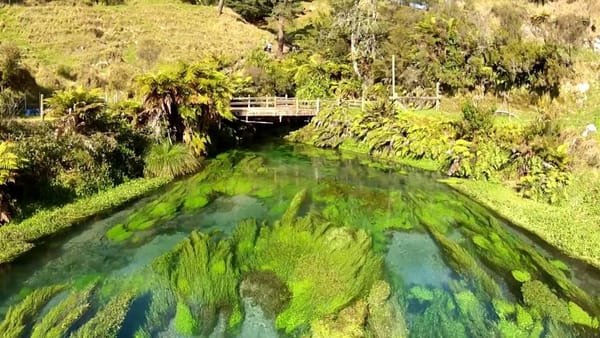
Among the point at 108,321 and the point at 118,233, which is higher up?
the point at 118,233

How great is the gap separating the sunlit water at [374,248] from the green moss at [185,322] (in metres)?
0.11

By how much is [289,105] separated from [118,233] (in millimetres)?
15355

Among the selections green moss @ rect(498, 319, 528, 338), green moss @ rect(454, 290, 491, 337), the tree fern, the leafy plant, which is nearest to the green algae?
green moss @ rect(498, 319, 528, 338)

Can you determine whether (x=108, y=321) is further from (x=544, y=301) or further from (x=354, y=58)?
(x=354, y=58)

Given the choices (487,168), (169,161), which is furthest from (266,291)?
(487,168)

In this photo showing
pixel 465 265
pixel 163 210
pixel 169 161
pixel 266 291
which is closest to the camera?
pixel 266 291

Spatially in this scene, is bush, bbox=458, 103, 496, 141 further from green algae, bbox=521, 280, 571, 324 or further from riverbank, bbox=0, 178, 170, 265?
riverbank, bbox=0, 178, 170, 265

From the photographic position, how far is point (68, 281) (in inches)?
348

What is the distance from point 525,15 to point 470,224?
27919 mm

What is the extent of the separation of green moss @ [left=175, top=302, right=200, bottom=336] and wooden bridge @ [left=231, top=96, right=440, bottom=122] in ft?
52.9

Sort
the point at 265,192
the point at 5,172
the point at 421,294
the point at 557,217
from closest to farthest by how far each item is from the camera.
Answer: the point at 421,294, the point at 5,172, the point at 557,217, the point at 265,192

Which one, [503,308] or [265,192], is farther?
[265,192]

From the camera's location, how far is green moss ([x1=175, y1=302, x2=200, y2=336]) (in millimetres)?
7199

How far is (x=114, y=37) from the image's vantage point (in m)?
36.1
